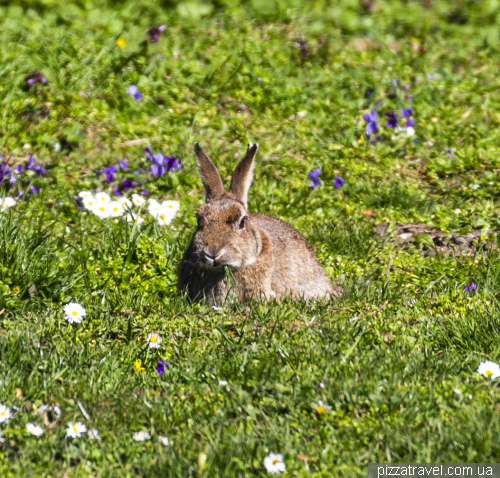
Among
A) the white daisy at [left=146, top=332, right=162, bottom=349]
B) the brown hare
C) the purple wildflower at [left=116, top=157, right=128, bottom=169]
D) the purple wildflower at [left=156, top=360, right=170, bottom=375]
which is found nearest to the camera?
the purple wildflower at [left=156, top=360, right=170, bottom=375]

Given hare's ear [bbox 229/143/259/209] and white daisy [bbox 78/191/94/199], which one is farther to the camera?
white daisy [bbox 78/191/94/199]

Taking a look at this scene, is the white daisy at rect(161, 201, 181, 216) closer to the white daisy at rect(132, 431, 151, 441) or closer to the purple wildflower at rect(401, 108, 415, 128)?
the purple wildflower at rect(401, 108, 415, 128)

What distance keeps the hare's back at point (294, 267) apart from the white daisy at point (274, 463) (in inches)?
81.7

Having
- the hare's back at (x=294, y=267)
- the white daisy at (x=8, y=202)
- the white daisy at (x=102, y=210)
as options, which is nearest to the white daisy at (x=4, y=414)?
the hare's back at (x=294, y=267)

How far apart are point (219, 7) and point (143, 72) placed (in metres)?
2.34

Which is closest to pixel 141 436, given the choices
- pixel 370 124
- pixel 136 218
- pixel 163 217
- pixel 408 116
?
pixel 136 218

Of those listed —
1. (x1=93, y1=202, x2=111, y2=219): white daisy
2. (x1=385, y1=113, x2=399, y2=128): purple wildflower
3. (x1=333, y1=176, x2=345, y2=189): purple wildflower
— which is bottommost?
(x1=93, y1=202, x2=111, y2=219): white daisy

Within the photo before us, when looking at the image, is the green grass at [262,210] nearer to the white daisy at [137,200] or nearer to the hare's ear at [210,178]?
the white daisy at [137,200]

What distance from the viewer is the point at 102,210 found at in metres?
6.30

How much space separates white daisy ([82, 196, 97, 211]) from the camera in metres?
6.28

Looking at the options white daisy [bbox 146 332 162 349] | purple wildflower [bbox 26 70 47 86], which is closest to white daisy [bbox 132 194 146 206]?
white daisy [bbox 146 332 162 349]

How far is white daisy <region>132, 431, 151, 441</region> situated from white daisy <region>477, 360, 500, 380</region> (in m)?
1.75

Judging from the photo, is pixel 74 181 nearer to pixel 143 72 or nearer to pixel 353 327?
pixel 143 72

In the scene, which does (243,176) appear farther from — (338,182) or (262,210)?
(338,182)
